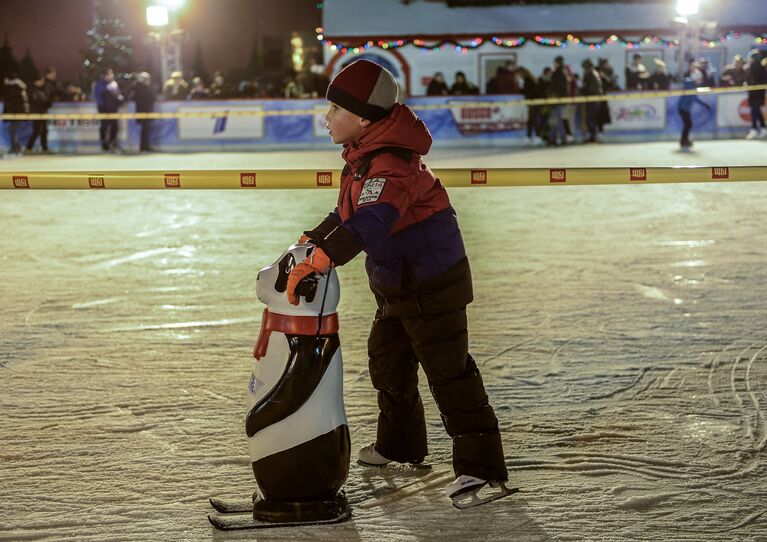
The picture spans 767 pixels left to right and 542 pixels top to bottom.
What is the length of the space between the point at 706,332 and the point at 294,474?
10.5ft

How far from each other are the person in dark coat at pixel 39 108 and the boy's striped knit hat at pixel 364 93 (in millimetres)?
18400

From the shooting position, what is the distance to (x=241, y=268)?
7.75m

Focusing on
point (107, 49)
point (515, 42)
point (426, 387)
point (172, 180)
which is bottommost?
point (426, 387)

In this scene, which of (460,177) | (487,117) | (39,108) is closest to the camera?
(460,177)

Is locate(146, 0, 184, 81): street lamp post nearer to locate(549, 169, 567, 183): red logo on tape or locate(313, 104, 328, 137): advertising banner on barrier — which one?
locate(313, 104, 328, 137): advertising banner on barrier

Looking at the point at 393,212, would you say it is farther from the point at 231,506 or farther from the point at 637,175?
the point at 637,175

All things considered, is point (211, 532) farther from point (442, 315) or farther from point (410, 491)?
point (442, 315)

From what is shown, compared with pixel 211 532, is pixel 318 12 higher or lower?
higher

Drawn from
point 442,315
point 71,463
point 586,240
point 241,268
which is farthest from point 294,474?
point 586,240

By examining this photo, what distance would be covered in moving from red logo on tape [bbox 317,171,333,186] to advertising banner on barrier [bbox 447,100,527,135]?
652 inches

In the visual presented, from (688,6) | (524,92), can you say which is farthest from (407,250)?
(688,6)

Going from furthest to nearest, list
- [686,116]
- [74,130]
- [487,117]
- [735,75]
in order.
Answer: [735,75], [487,117], [74,130], [686,116]

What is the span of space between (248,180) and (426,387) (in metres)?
1.31

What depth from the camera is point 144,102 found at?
20.6m
